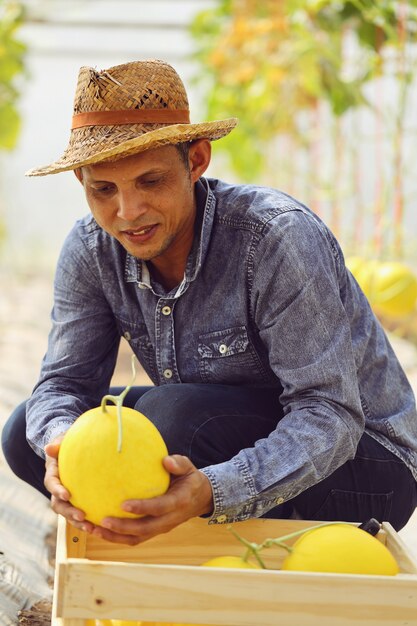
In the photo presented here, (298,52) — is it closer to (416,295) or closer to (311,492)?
(416,295)

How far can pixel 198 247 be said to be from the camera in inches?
95.6

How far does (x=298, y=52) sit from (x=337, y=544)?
17.6ft

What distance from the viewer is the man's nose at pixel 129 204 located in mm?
2235

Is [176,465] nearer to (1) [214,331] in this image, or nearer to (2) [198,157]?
(1) [214,331]

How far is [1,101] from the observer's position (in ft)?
28.2

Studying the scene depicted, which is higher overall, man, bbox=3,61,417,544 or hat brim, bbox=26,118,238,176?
hat brim, bbox=26,118,238,176

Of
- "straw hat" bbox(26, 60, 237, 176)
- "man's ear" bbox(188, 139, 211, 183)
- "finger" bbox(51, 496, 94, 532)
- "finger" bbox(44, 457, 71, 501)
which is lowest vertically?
"finger" bbox(51, 496, 94, 532)

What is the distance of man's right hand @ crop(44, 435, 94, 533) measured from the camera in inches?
73.4

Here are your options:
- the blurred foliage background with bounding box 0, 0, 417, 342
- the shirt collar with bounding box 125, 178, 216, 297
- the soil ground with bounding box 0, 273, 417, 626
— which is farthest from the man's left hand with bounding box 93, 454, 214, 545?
the blurred foliage background with bounding box 0, 0, 417, 342

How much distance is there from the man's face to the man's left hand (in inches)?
25.4

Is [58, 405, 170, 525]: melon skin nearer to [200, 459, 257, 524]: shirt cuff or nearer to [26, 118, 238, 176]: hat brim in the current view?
[200, 459, 257, 524]: shirt cuff

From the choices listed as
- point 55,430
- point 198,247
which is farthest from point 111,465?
point 198,247

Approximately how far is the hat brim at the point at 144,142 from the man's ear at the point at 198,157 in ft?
0.08

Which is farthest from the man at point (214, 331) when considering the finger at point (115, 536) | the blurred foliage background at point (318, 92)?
the blurred foliage background at point (318, 92)
